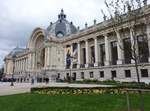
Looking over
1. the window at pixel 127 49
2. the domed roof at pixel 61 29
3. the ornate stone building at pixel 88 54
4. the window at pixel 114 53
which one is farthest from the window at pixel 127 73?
the domed roof at pixel 61 29

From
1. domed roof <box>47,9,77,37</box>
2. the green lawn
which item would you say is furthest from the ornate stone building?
the green lawn

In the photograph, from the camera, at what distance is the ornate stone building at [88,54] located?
42.9 meters

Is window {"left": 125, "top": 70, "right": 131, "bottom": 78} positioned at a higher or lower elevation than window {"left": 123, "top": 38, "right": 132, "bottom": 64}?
lower

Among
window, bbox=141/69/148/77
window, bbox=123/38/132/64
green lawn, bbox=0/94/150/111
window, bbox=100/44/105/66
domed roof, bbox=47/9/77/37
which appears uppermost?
domed roof, bbox=47/9/77/37

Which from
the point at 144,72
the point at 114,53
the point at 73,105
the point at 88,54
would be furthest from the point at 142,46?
the point at 88,54

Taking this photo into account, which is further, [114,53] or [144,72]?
[114,53]

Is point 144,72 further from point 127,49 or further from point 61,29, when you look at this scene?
point 61,29

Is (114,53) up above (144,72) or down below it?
above

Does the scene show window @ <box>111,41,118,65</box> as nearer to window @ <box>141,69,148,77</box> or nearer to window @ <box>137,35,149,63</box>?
window @ <box>137,35,149,63</box>

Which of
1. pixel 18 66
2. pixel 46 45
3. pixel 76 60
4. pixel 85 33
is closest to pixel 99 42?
pixel 85 33

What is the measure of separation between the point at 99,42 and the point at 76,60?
Answer: 10.3 meters

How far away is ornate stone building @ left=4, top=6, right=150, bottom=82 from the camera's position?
42866mm

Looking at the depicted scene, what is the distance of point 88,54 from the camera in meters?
59.2

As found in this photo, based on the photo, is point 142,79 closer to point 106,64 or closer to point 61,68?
point 106,64
